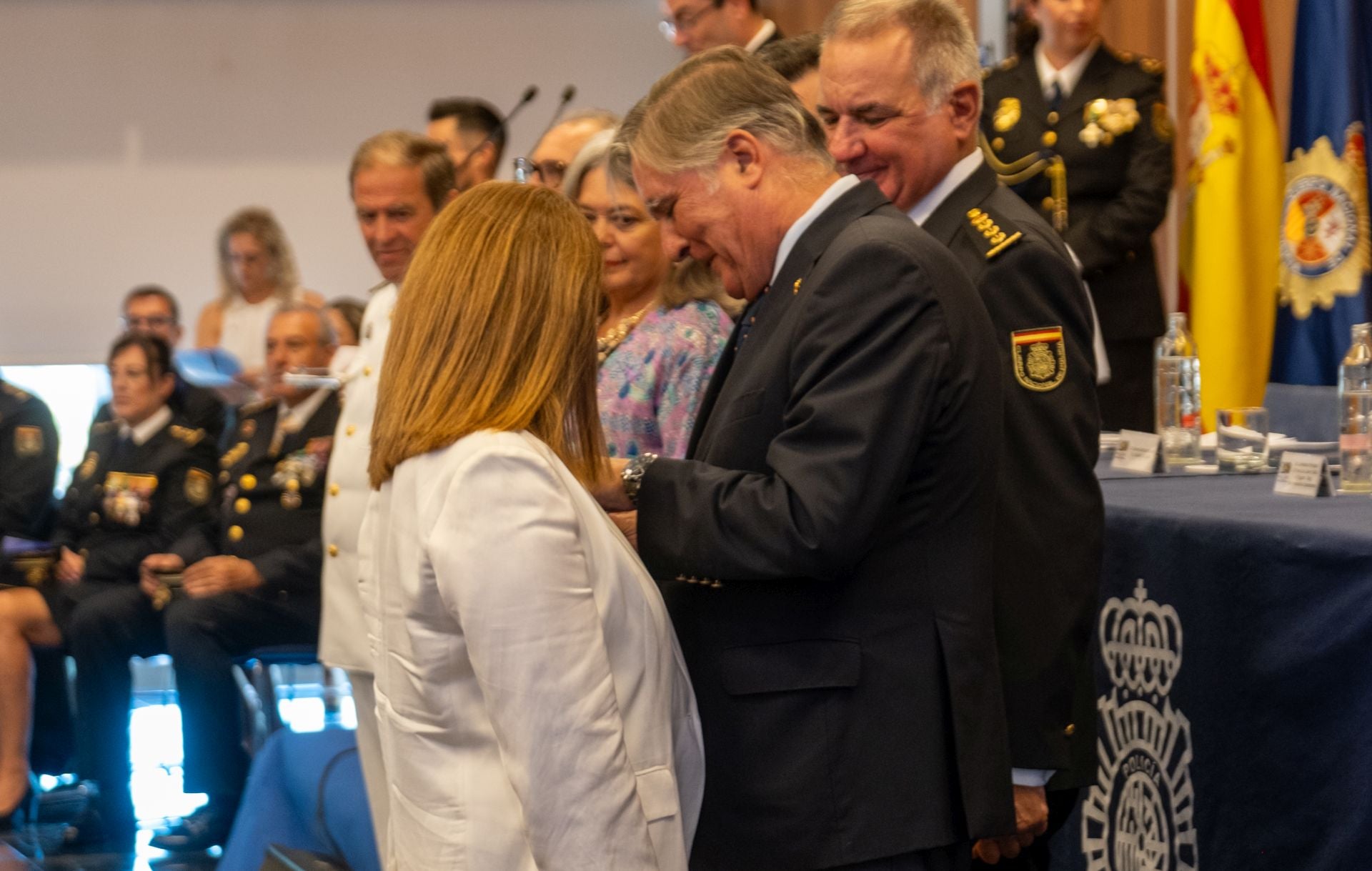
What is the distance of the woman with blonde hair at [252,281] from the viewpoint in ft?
21.0

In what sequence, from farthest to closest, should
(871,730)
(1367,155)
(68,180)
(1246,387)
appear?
(68,180), (1246,387), (1367,155), (871,730)

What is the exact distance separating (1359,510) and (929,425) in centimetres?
100

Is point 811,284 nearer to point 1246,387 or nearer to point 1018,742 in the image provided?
point 1018,742

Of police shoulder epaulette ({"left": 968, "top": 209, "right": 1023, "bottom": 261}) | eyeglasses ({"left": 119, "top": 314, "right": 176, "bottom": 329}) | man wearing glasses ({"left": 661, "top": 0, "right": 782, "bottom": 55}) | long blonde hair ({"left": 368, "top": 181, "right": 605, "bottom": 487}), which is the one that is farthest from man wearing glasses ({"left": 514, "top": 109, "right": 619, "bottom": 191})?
eyeglasses ({"left": 119, "top": 314, "right": 176, "bottom": 329})

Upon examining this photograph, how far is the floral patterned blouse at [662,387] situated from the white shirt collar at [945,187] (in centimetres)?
35

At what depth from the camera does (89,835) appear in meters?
4.21

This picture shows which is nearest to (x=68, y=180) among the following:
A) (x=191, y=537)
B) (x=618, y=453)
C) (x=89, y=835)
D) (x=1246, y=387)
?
(x=191, y=537)

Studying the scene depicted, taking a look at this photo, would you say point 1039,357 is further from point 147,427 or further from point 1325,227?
point 147,427

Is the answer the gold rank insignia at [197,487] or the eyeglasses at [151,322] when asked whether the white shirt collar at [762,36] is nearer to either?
the gold rank insignia at [197,487]

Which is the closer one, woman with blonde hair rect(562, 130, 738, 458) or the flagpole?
woman with blonde hair rect(562, 130, 738, 458)

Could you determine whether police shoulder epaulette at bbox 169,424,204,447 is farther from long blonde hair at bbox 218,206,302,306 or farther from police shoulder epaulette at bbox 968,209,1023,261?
police shoulder epaulette at bbox 968,209,1023,261

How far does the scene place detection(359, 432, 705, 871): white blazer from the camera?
4.51 ft

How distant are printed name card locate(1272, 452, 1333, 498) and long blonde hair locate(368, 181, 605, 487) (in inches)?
51.8

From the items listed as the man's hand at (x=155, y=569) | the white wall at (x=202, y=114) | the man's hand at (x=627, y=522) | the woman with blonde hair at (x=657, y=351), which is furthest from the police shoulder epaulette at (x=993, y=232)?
the white wall at (x=202, y=114)
